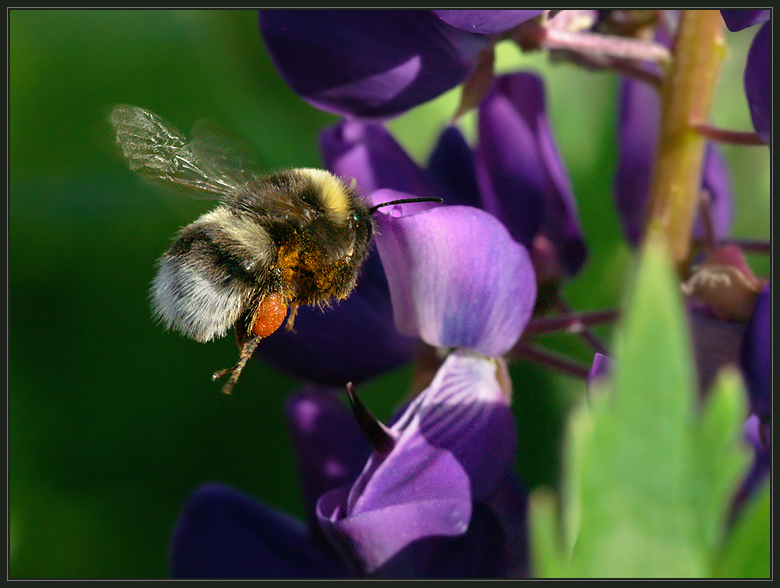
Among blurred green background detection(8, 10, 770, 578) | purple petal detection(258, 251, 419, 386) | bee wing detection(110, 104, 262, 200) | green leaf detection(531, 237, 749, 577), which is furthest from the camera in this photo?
blurred green background detection(8, 10, 770, 578)

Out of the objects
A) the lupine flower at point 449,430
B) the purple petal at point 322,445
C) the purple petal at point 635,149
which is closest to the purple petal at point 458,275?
the lupine flower at point 449,430

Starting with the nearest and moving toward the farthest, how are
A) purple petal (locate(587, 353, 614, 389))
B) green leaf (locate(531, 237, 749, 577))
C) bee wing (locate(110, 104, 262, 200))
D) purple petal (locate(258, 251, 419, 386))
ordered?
green leaf (locate(531, 237, 749, 577)) → purple petal (locate(587, 353, 614, 389)) → bee wing (locate(110, 104, 262, 200)) → purple petal (locate(258, 251, 419, 386))

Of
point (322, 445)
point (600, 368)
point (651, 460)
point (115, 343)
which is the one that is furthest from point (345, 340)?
point (651, 460)

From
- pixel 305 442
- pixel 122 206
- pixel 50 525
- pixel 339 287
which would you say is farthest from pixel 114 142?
pixel 50 525

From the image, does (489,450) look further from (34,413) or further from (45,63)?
(45,63)

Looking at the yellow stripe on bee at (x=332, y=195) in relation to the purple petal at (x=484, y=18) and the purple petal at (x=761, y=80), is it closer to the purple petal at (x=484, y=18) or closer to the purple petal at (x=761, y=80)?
the purple petal at (x=484, y=18)

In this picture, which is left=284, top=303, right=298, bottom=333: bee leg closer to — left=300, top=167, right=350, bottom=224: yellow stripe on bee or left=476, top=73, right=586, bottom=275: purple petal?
left=300, top=167, right=350, bottom=224: yellow stripe on bee

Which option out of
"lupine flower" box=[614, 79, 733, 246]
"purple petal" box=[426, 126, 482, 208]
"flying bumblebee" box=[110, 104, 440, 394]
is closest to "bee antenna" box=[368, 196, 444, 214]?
"flying bumblebee" box=[110, 104, 440, 394]
